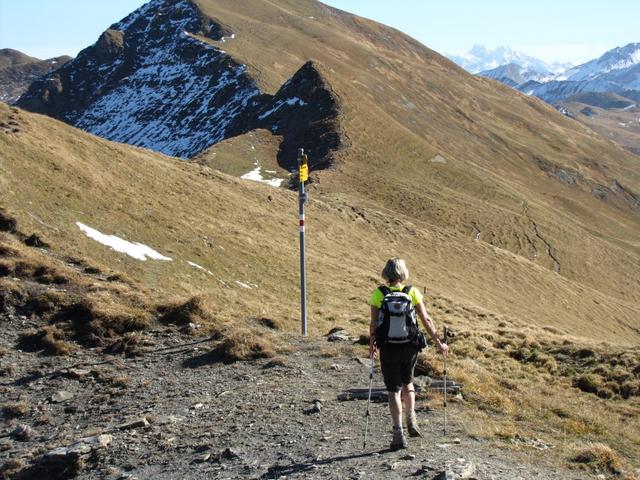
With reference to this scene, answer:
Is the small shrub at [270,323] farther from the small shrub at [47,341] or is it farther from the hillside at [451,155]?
the hillside at [451,155]

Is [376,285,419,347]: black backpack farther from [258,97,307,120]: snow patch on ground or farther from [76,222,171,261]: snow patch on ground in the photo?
[258,97,307,120]: snow patch on ground

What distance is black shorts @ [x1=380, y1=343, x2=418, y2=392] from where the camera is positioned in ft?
28.2

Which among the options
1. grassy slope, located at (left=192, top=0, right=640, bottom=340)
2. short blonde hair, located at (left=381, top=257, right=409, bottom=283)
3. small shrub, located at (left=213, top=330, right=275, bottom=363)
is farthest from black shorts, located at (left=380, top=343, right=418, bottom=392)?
grassy slope, located at (left=192, top=0, right=640, bottom=340)

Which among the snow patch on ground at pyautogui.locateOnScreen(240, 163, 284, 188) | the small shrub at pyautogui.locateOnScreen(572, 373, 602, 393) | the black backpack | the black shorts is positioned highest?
the snow patch on ground at pyautogui.locateOnScreen(240, 163, 284, 188)

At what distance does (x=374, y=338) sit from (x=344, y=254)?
35118 millimetres

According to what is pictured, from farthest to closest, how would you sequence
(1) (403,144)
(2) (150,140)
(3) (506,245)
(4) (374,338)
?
(2) (150,140), (1) (403,144), (3) (506,245), (4) (374,338)

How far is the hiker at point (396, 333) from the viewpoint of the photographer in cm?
848

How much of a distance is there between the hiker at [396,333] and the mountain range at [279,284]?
36.4 inches

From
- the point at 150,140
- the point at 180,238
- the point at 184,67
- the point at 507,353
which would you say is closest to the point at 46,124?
the point at 180,238

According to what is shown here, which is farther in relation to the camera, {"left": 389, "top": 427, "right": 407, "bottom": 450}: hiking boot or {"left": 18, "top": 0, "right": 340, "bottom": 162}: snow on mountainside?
{"left": 18, "top": 0, "right": 340, "bottom": 162}: snow on mountainside

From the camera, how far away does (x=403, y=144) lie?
10712cm

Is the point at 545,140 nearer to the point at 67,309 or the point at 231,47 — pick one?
the point at 231,47

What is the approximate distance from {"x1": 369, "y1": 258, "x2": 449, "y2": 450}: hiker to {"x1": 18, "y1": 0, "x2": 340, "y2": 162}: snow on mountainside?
85.8m

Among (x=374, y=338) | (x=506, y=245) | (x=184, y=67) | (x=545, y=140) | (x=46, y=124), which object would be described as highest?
(x=184, y=67)
